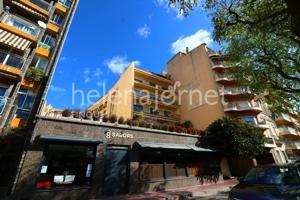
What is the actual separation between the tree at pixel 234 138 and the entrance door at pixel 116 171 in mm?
10252

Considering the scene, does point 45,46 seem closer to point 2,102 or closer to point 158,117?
point 2,102

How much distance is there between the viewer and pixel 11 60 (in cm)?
1329

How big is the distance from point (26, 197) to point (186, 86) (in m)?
25.8

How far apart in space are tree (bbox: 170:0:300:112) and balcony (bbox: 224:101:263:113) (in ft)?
27.8

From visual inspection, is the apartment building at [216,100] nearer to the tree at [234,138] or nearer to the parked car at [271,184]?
the tree at [234,138]

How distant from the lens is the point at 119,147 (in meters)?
11.4


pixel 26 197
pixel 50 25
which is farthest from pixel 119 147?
pixel 50 25

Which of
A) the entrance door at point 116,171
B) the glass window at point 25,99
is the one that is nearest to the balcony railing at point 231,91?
the entrance door at point 116,171

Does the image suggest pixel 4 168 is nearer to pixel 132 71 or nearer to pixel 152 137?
pixel 152 137

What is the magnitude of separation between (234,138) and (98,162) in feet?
43.3

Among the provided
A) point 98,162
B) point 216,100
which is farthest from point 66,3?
point 216,100

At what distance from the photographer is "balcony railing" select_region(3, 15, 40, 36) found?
15266 millimetres

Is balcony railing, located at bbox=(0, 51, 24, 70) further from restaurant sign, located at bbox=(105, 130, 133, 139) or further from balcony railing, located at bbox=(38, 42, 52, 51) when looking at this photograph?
restaurant sign, located at bbox=(105, 130, 133, 139)

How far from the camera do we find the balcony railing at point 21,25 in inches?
601
